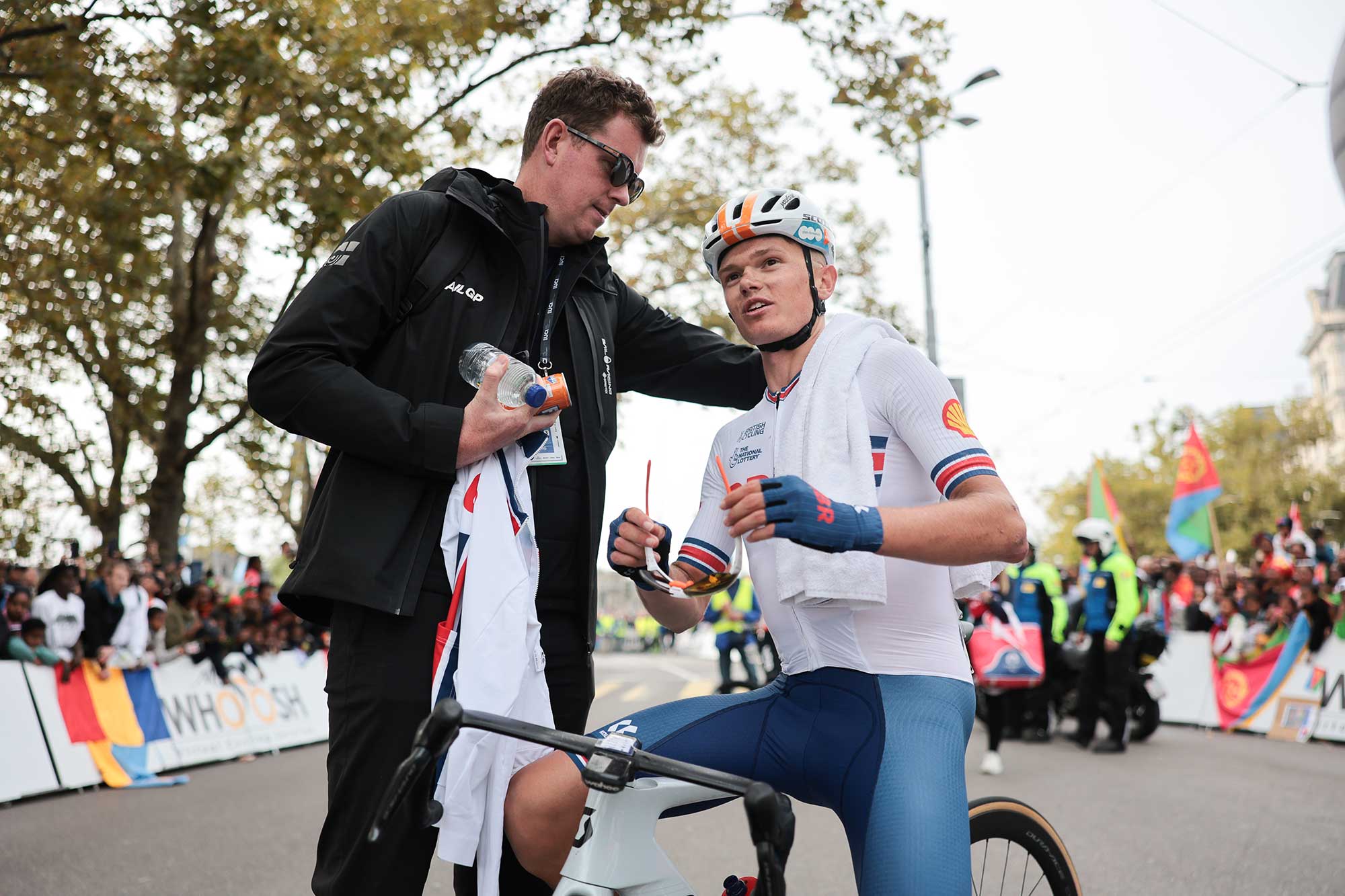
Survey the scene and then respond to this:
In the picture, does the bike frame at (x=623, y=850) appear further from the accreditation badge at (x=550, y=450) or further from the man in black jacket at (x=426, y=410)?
the accreditation badge at (x=550, y=450)

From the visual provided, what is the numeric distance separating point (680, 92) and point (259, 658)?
1012 cm

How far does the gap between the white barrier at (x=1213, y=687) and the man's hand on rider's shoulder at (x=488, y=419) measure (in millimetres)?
12999

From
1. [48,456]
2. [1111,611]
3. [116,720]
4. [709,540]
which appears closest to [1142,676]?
[1111,611]

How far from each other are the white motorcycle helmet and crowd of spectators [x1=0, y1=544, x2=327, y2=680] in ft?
23.7

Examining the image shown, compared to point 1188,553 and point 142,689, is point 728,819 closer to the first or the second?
point 142,689

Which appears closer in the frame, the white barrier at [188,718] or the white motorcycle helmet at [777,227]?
the white motorcycle helmet at [777,227]

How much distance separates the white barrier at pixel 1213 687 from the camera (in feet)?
42.7

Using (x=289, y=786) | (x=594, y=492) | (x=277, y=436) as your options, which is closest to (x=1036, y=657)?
(x=289, y=786)

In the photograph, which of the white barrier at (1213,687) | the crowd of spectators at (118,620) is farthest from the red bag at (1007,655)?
the crowd of spectators at (118,620)

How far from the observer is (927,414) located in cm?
245

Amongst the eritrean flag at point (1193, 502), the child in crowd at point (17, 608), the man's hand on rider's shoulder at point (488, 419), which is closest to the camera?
the man's hand on rider's shoulder at point (488, 419)

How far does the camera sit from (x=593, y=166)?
296 cm

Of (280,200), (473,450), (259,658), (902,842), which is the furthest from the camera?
(259,658)

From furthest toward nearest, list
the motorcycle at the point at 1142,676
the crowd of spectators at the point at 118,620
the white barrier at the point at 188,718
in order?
the motorcycle at the point at 1142,676 → the crowd of spectators at the point at 118,620 → the white barrier at the point at 188,718
